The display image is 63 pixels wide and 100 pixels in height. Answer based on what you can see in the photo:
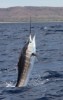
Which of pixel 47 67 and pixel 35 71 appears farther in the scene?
pixel 47 67

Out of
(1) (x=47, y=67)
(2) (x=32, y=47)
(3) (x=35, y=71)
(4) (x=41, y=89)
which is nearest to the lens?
(2) (x=32, y=47)

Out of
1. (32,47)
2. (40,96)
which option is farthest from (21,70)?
(40,96)

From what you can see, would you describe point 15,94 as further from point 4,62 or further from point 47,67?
point 4,62

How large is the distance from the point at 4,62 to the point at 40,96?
1135 centimetres

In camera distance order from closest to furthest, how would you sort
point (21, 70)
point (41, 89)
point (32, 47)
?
point (32, 47)
point (21, 70)
point (41, 89)

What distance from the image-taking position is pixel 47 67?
2272 cm

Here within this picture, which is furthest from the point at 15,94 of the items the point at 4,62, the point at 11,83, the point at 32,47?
the point at 4,62

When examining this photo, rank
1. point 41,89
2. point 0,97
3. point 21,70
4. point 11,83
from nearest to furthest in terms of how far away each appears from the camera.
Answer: point 21,70 → point 0,97 → point 41,89 → point 11,83

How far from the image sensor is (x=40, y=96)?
48.7 feet

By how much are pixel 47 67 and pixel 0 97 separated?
27.0ft

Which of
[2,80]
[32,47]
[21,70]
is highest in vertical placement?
[32,47]

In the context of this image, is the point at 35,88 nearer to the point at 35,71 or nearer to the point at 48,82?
the point at 48,82

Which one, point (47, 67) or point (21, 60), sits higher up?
point (21, 60)

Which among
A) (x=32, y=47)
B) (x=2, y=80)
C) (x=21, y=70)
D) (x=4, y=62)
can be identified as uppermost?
(x=32, y=47)
